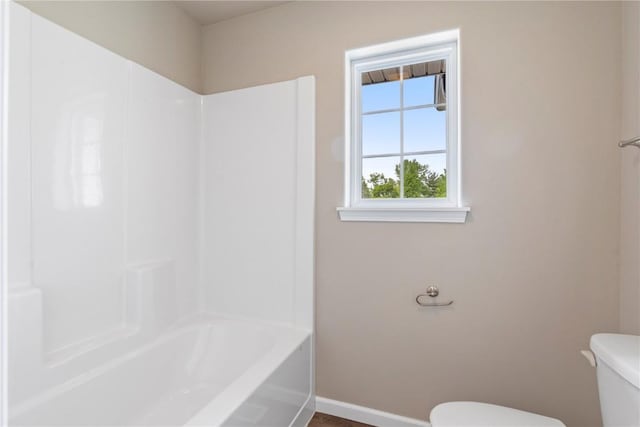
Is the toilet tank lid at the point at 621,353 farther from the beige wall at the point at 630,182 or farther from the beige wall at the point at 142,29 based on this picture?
the beige wall at the point at 142,29

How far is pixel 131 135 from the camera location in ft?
5.55

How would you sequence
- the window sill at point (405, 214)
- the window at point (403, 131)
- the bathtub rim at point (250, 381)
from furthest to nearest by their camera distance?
the window at point (403, 131) → the window sill at point (405, 214) → the bathtub rim at point (250, 381)

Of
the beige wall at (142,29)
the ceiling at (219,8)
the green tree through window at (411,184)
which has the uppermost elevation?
the ceiling at (219,8)

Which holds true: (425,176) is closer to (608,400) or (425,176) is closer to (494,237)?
(494,237)

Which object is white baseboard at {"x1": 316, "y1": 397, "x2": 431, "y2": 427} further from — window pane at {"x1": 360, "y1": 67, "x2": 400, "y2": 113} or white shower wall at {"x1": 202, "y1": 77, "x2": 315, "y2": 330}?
window pane at {"x1": 360, "y1": 67, "x2": 400, "y2": 113}

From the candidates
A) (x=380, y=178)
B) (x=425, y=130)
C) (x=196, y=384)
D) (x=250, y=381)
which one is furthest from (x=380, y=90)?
(x=196, y=384)

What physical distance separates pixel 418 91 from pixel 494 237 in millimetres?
921

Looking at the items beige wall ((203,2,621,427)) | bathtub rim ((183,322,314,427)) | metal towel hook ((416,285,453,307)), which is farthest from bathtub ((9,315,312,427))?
metal towel hook ((416,285,453,307))

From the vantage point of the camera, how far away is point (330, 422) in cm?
182

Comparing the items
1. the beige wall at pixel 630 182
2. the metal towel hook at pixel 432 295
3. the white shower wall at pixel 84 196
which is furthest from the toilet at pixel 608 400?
the white shower wall at pixel 84 196

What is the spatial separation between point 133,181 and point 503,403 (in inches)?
87.9

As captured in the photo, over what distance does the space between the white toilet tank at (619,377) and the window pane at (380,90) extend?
4.74 ft

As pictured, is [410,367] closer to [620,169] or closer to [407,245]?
[407,245]

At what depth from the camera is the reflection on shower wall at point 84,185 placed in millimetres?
1224
